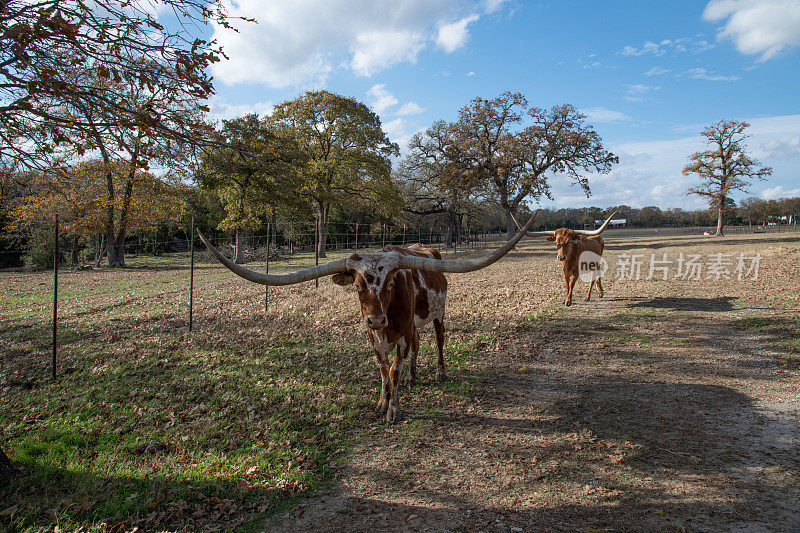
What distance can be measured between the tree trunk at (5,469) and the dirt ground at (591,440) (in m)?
2.57

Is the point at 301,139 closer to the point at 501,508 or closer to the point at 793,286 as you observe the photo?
the point at 793,286

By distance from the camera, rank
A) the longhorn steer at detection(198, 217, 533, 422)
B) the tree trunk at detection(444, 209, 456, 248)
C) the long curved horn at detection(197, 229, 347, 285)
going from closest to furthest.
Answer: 1. the long curved horn at detection(197, 229, 347, 285)
2. the longhorn steer at detection(198, 217, 533, 422)
3. the tree trunk at detection(444, 209, 456, 248)

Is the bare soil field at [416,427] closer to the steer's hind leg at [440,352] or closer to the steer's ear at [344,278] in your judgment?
the steer's hind leg at [440,352]

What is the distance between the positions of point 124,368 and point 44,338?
11.1ft

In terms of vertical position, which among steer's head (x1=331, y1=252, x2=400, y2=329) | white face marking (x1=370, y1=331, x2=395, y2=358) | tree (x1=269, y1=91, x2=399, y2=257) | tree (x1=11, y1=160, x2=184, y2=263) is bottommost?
white face marking (x1=370, y1=331, x2=395, y2=358)

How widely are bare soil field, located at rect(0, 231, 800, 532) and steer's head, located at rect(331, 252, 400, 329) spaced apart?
1418 millimetres

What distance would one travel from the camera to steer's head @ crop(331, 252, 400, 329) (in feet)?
14.7

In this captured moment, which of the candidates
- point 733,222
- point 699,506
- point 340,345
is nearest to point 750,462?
point 699,506

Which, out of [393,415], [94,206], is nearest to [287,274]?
[393,415]

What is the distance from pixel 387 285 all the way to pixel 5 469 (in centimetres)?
386

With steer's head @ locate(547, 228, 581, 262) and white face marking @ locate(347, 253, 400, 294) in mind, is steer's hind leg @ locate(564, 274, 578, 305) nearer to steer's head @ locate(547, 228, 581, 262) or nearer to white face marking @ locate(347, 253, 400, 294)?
steer's head @ locate(547, 228, 581, 262)

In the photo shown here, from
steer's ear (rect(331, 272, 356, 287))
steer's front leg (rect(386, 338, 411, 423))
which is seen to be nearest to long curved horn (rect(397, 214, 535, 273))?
steer's ear (rect(331, 272, 356, 287))

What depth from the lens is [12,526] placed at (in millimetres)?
3062

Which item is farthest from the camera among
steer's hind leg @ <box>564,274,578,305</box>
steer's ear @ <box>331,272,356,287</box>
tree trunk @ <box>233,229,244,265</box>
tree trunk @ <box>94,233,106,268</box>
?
tree trunk @ <box>233,229,244,265</box>
